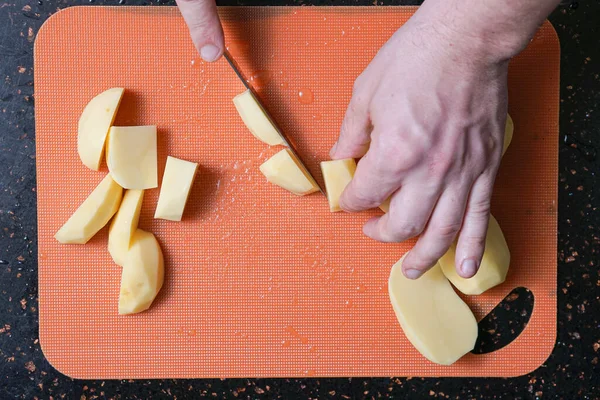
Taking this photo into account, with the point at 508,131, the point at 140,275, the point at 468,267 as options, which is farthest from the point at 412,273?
the point at 140,275

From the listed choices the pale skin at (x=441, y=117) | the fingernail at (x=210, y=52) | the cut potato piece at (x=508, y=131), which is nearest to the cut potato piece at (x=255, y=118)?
the fingernail at (x=210, y=52)

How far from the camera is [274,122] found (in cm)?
138

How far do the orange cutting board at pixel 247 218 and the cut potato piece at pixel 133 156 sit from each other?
38 mm

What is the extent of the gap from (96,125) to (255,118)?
1.33 feet

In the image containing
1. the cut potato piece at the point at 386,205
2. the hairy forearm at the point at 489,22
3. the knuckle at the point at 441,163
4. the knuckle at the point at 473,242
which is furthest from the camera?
the cut potato piece at the point at 386,205

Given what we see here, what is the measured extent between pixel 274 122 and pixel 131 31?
446 mm

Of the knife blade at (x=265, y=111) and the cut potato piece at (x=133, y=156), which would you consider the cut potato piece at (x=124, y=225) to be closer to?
the cut potato piece at (x=133, y=156)

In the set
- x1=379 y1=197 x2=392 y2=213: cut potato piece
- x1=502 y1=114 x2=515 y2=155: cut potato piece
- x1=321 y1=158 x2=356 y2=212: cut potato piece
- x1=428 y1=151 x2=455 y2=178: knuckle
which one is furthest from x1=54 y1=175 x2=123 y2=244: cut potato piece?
x1=502 y1=114 x2=515 y2=155: cut potato piece

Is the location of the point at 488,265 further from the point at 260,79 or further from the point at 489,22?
the point at 260,79

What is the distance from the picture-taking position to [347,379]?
1.46m

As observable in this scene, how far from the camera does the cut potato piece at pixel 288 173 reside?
1.35m

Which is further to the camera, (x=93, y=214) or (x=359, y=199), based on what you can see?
(x=93, y=214)

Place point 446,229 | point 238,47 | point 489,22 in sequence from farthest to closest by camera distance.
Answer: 1. point 238,47
2. point 446,229
3. point 489,22

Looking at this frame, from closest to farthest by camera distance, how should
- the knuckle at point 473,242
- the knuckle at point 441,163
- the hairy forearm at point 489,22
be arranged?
the hairy forearm at point 489,22 → the knuckle at point 441,163 → the knuckle at point 473,242
